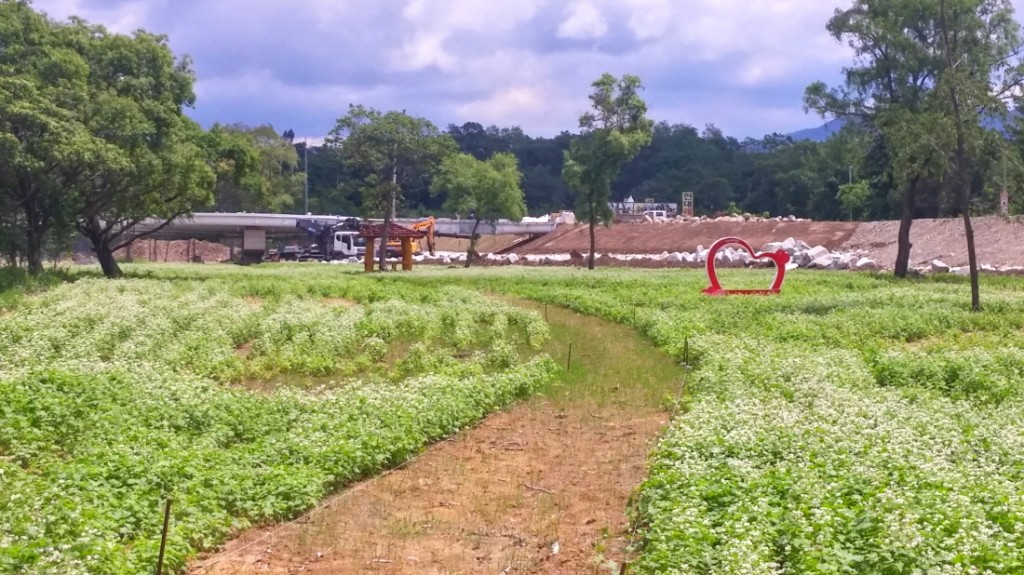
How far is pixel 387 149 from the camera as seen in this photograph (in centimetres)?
5150

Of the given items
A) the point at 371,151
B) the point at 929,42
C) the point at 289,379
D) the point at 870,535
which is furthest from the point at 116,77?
the point at 870,535

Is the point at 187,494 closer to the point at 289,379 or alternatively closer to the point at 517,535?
the point at 517,535

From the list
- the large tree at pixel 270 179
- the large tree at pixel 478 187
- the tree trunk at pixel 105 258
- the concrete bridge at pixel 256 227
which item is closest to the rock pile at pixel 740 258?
the large tree at pixel 478 187

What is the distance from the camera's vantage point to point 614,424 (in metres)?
14.1

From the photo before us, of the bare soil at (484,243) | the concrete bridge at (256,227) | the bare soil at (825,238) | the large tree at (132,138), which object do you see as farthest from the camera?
the bare soil at (484,243)

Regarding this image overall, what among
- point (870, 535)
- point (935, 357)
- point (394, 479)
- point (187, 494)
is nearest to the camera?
point (870, 535)

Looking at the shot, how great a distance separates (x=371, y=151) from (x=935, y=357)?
125 feet

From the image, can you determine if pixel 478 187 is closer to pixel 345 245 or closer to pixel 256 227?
→ pixel 345 245

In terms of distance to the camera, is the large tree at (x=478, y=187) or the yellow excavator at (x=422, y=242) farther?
the yellow excavator at (x=422, y=242)

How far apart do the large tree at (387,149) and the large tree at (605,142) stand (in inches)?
292

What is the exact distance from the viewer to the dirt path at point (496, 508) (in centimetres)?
841

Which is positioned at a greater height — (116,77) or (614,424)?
(116,77)

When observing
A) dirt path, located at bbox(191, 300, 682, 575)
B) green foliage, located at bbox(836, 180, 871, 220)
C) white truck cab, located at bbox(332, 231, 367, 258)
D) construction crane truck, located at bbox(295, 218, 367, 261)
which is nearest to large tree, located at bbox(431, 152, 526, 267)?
construction crane truck, located at bbox(295, 218, 367, 261)

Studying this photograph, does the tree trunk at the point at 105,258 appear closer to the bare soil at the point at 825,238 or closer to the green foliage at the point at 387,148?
the green foliage at the point at 387,148
